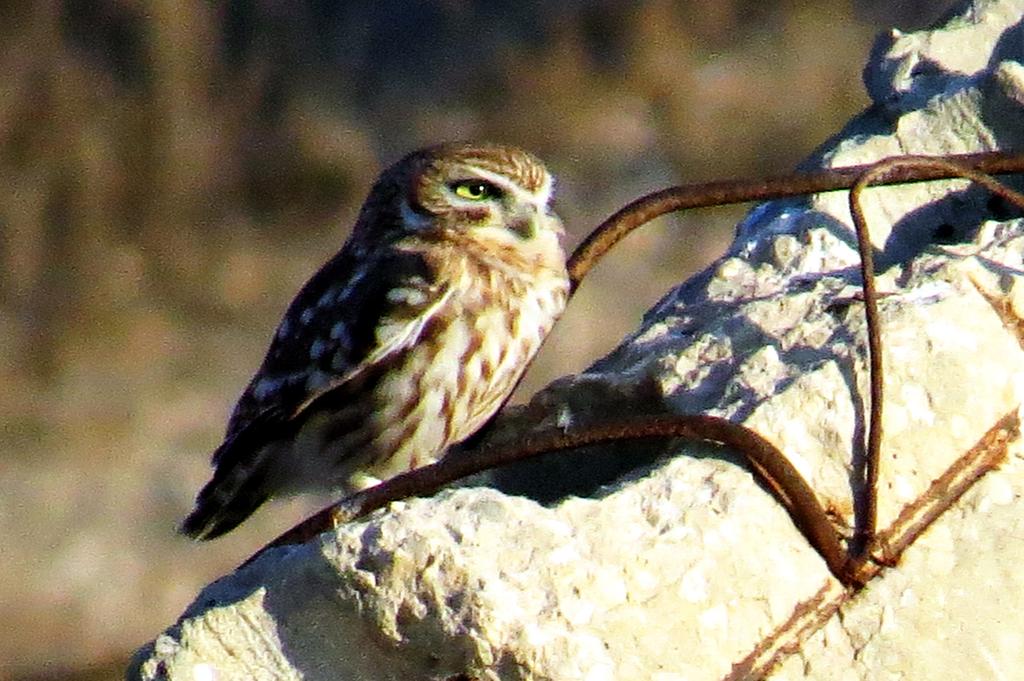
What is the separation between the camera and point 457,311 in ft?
15.7

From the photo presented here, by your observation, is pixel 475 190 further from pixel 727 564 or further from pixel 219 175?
pixel 219 175

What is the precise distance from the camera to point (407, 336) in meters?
4.73

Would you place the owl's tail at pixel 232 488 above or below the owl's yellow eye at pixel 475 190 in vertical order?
below

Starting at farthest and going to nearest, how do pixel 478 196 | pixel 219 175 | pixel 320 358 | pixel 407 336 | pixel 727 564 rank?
pixel 219 175 < pixel 478 196 < pixel 320 358 < pixel 407 336 < pixel 727 564

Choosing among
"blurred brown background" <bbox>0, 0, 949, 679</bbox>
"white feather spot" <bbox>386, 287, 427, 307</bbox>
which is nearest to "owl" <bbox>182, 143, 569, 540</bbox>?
"white feather spot" <bbox>386, 287, 427, 307</bbox>

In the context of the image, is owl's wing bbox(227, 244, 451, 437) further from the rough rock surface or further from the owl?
the rough rock surface

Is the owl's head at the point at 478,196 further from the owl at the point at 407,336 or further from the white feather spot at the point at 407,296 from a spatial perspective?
the white feather spot at the point at 407,296

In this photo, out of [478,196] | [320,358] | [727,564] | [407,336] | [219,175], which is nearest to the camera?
[727,564]

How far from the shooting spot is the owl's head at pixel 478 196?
4887 millimetres

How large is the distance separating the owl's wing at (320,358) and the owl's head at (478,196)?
0.42ft

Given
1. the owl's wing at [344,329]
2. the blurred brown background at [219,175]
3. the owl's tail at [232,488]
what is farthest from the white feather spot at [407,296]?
the blurred brown background at [219,175]

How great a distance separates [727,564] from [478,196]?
7.14 feet

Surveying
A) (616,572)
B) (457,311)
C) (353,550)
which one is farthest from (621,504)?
(457,311)

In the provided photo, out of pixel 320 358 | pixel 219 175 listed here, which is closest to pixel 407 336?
pixel 320 358
